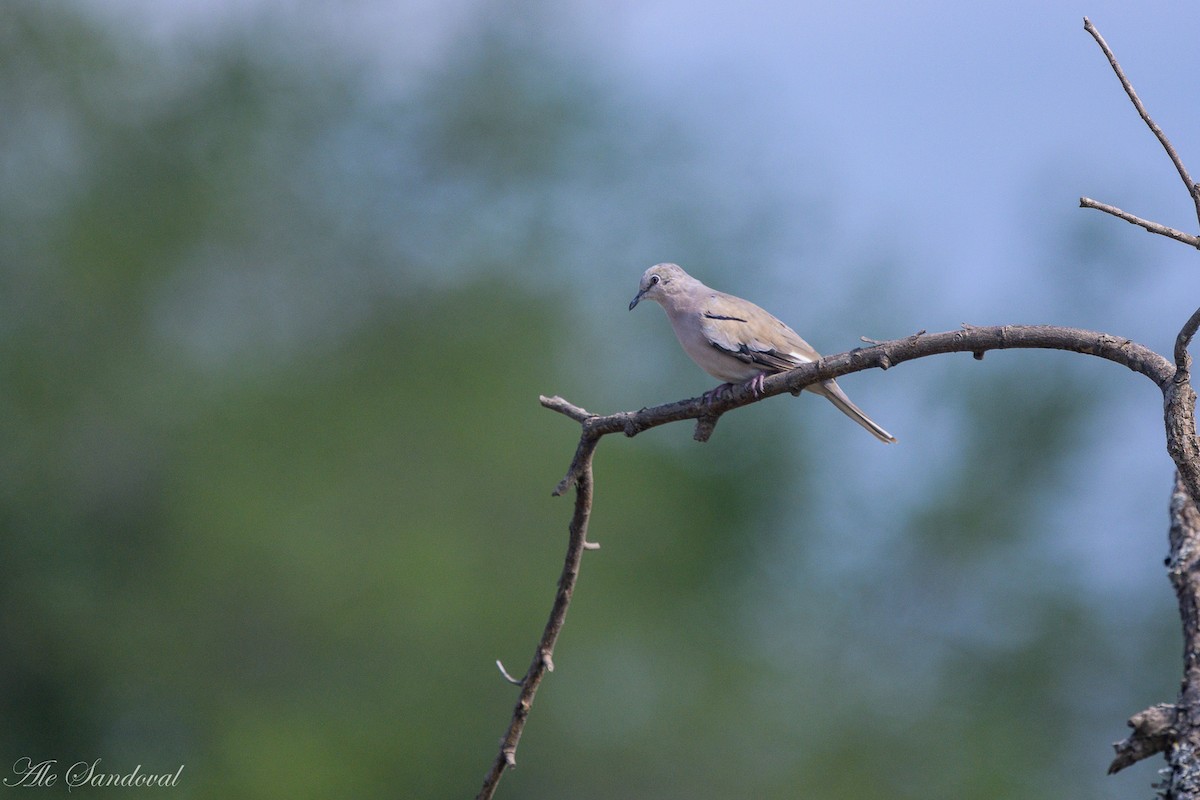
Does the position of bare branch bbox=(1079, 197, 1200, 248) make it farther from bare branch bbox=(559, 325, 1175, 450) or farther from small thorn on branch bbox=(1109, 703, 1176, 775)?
small thorn on branch bbox=(1109, 703, 1176, 775)

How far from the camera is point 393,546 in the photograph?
96.3 feet

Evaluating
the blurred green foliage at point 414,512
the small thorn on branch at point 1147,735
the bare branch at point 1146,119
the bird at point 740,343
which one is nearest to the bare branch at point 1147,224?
the bare branch at point 1146,119

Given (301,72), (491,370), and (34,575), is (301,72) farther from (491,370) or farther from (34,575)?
(34,575)

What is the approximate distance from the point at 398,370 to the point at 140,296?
270 inches

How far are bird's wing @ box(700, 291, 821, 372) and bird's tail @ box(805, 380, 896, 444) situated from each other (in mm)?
317

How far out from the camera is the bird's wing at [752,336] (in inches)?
265

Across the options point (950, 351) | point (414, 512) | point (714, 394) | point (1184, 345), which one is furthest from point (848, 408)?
point (414, 512)

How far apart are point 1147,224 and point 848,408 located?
10.8ft

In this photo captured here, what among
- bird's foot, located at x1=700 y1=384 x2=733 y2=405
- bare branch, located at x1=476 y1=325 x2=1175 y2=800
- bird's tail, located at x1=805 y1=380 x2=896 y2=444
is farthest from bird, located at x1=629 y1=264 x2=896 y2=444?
bare branch, located at x1=476 y1=325 x2=1175 y2=800

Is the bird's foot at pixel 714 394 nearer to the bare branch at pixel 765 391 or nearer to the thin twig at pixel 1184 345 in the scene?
the bare branch at pixel 765 391

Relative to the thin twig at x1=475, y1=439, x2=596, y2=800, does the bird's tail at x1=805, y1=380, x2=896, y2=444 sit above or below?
above

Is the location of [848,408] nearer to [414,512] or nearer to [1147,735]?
→ [1147,735]

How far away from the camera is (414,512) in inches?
1200

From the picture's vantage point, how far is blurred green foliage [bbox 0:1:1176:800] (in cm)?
2870
